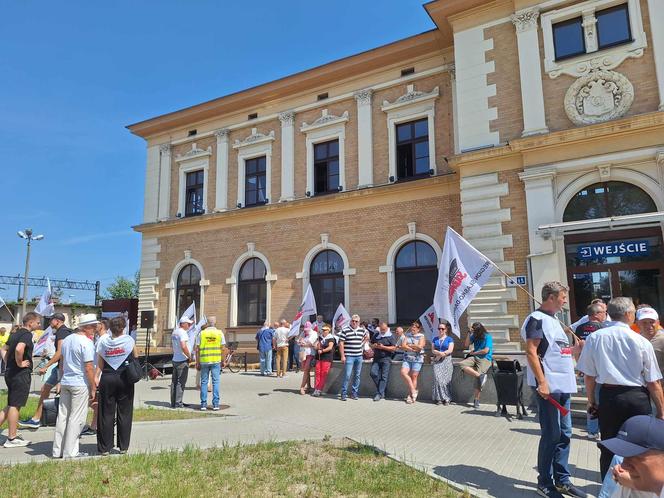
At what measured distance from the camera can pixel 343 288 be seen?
18656mm

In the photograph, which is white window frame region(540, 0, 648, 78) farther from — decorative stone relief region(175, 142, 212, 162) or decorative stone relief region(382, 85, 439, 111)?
decorative stone relief region(175, 142, 212, 162)

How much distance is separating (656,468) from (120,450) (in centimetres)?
661

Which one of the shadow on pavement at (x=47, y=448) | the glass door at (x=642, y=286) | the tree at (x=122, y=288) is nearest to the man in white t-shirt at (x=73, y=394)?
the shadow on pavement at (x=47, y=448)

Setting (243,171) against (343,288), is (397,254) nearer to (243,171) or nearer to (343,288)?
(343,288)

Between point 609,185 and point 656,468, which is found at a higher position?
point 609,185

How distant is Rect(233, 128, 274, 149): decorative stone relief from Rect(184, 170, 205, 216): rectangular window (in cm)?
258

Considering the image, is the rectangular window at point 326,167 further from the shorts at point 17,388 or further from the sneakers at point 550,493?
the sneakers at point 550,493

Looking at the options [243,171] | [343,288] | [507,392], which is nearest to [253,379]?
[343,288]

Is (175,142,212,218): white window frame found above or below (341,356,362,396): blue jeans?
above

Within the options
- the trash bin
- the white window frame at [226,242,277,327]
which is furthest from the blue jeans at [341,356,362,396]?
the white window frame at [226,242,277,327]

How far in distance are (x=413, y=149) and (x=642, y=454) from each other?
17.0m

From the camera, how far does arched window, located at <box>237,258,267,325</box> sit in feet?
67.3

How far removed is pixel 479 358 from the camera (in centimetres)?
1054

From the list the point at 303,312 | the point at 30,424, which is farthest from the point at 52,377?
the point at 303,312
